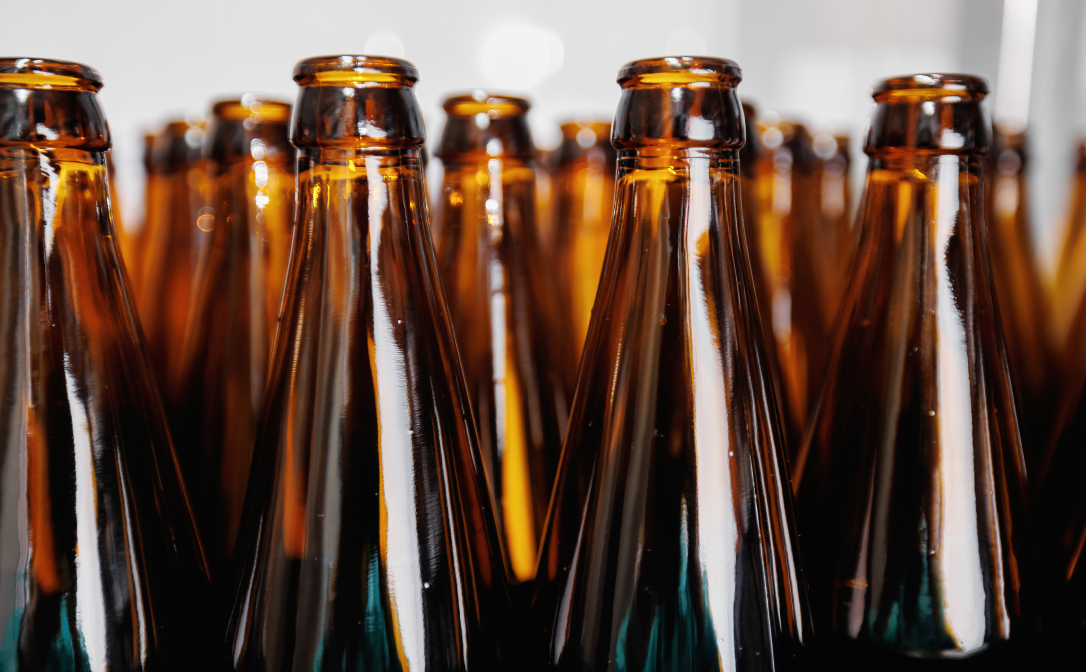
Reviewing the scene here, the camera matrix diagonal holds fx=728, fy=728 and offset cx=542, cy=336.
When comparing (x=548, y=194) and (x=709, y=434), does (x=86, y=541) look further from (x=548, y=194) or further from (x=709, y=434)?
(x=548, y=194)

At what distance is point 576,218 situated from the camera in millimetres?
660

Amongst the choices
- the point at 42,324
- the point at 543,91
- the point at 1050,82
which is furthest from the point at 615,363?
the point at 1050,82

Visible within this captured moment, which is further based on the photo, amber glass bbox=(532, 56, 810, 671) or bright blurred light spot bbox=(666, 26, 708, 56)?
bright blurred light spot bbox=(666, 26, 708, 56)

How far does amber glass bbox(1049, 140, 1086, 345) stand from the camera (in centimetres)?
61

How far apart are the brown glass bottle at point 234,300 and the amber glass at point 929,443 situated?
0.33 meters

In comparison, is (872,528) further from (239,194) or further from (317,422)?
(239,194)

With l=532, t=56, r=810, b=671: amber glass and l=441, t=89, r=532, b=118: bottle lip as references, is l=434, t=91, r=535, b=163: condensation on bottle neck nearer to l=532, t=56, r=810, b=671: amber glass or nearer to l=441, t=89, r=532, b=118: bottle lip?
l=441, t=89, r=532, b=118: bottle lip

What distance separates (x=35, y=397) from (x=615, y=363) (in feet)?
0.78

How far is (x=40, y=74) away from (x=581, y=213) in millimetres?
446

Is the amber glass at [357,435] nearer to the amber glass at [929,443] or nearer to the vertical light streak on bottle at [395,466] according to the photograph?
the vertical light streak on bottle at [395,466]

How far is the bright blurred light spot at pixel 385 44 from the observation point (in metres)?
0.79

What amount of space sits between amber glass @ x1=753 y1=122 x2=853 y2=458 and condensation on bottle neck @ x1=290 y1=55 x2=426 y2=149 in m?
0.38

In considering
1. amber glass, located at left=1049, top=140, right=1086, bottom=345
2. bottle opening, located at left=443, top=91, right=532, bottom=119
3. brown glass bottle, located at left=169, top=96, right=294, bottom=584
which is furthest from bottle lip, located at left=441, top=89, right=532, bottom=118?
amber glass, located at left=1049, top=140, right=1086, bottom=345

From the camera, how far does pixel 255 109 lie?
0.44 m
